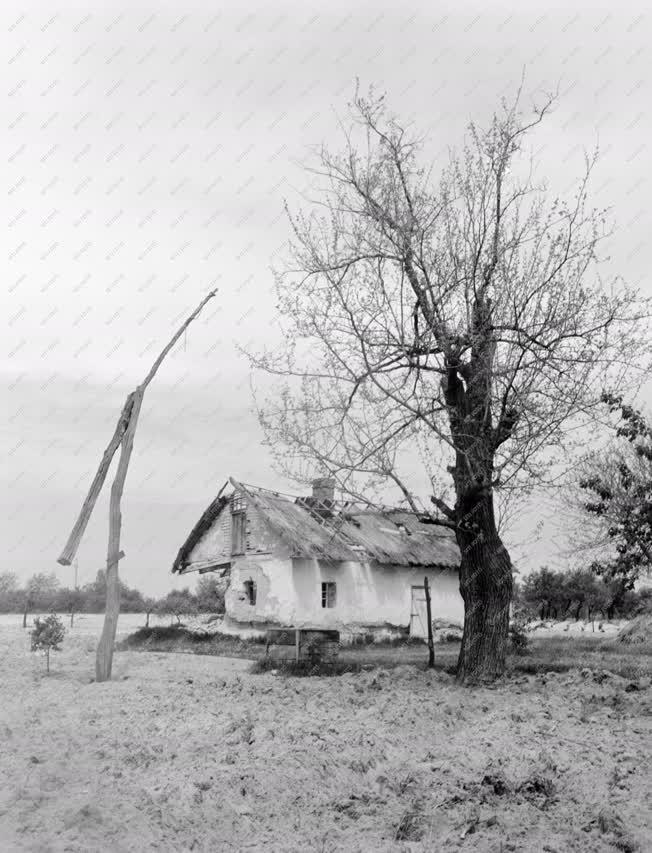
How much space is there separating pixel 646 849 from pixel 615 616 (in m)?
50.0

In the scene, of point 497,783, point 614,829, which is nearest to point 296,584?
point 497,783

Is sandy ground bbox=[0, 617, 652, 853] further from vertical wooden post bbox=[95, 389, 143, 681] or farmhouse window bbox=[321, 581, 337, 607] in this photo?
farmhouse window bbox=[321, 581, 337, 607]

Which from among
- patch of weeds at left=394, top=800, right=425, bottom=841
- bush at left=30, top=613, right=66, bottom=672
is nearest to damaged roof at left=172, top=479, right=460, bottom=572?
bush at left=30, top=613, right=66, bottom=672

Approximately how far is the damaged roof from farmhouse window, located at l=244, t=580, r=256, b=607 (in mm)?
2263

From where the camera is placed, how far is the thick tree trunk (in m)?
13.2

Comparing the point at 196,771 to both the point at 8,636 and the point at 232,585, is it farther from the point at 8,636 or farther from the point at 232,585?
the point at 8,636

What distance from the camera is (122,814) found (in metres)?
6.01

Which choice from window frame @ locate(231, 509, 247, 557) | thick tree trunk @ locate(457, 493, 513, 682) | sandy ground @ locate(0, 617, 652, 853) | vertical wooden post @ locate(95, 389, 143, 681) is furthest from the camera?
window frame @ locate(231, 509, 247, 557)

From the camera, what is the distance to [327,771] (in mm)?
7203

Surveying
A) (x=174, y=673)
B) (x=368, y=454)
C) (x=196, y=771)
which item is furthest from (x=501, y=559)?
(x=196, y=771)

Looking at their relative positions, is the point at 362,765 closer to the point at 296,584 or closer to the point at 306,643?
the point at 306,643

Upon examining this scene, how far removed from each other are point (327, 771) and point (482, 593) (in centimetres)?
657

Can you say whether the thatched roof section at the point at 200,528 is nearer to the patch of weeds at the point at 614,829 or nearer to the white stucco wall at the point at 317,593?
the white stucco wall at the point at 317,593

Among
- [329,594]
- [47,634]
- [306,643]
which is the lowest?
[306,643]
